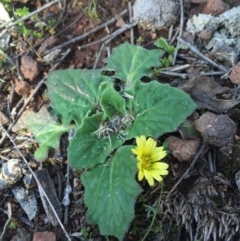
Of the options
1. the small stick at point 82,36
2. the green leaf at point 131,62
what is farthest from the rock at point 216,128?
the small stick at point 82,36

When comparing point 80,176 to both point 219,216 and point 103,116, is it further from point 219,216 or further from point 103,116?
point 219,216

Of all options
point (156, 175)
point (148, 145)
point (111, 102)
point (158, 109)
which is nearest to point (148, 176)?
point (156, 175)

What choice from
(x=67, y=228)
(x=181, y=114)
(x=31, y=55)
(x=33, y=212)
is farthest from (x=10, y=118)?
(x=181, y=114)

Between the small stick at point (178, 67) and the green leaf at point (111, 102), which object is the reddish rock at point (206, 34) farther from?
the green leaf at point (111, 102)

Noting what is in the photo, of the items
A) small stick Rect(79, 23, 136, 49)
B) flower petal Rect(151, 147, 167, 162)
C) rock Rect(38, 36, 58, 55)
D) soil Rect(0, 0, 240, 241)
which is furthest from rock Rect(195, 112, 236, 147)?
rock Rect(38, 36, 58, 55)

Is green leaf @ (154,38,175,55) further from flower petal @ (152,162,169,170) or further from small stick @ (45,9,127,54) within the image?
flower petal @ (152,162,169,170)

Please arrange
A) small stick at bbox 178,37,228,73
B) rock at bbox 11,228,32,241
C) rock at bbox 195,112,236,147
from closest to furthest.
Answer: rock at bbox 195,112,236,147
rock at bbox 11,228,32,241
small stick at bbox 178,37,228,73
